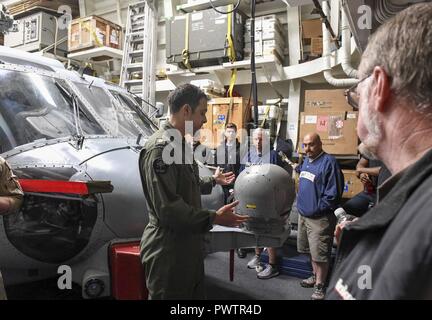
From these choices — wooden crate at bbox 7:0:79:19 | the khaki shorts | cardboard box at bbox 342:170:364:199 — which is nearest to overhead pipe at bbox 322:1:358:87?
cardboard box at bbox 342:170:364:199

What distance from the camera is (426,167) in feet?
2.46

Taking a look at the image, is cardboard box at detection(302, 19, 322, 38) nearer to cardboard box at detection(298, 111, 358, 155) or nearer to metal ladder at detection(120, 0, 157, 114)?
cardboard box at detection(298, 111, 358, 155)

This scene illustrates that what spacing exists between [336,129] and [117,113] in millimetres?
3173

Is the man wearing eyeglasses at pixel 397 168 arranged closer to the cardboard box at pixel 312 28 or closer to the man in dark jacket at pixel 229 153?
the man in dark jacket at pixel 229 153

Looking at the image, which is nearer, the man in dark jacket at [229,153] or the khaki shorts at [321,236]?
the khaki shorts at [321,236]

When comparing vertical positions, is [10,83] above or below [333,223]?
above

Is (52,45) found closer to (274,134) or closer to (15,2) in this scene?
(15,2)

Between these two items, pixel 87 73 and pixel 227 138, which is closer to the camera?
pixel 87 73

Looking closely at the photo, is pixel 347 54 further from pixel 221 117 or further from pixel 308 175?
pixel 221 117

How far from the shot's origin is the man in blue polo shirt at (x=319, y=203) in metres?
3.69

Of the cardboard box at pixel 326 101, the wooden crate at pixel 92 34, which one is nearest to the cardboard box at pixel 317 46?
the cardboard box at pixel 326 101

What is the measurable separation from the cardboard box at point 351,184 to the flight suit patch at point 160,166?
3.80 meters

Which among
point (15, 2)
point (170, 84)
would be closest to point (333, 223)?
point (170, 84)

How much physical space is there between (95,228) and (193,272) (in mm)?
805
